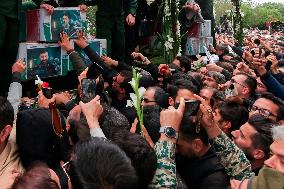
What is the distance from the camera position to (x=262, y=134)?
9.57 ft

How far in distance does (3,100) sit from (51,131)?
0.31 metres

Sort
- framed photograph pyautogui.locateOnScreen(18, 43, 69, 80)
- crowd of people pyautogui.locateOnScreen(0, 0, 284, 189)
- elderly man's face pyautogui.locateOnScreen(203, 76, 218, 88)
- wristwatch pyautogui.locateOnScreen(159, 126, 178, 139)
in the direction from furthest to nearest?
elderly man's face pyautogui.locateOnScreen(203, 76, 218, 88)
framed photograph pyautogui.locateOnScreen(18, 43, 69, 80)
wristwatch pyautogui.locateOnScreen(159, 126, 178, 139)
crowd of people pyautogui.locateOnScreen(0, 0, 284, 189)

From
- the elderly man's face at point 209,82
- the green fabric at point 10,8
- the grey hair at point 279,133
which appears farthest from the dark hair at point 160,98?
the grey hair at point 279,133

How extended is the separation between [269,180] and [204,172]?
0.70 metres

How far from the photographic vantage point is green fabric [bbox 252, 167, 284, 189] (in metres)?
1.83

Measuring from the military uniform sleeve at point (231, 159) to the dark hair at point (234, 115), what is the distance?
1.00 metres

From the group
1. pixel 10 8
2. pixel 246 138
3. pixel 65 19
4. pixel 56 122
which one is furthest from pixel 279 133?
pixel 65 19

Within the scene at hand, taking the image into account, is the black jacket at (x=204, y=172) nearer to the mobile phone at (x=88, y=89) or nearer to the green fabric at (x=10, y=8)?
the mobile phone at (x=88, y=89)

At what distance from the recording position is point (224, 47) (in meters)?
8.30

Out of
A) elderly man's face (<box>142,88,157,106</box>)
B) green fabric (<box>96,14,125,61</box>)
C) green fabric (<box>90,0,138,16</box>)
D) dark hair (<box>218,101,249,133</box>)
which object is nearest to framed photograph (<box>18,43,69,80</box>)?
green fabric (<box>96,14,125,61</box>)

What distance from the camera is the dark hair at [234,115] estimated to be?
3.54 meters

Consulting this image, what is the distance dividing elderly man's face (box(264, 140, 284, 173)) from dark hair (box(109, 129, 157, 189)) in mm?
510

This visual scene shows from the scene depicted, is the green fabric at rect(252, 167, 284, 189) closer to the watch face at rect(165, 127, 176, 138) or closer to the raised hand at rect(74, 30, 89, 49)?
the watch face at rect(165, 127, 176, 138)

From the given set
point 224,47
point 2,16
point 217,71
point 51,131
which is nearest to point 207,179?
point 51,131
